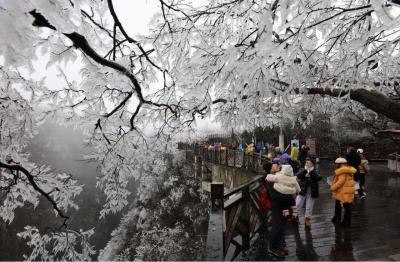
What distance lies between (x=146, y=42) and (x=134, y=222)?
21.4 metres

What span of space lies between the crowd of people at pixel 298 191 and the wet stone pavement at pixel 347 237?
0.80 feet

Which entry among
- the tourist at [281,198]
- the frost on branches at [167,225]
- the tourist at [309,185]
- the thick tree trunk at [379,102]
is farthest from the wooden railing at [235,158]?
the thick tree trunk at [379,102]

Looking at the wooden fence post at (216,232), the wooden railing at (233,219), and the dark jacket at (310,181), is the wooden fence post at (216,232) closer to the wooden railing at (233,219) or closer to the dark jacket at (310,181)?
the wooden railing at (233,219)

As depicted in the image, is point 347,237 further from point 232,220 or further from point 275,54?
point 275,54

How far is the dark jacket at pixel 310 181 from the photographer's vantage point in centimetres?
656

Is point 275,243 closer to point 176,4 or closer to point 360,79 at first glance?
point 360,79

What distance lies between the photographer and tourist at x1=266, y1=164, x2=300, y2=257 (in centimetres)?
505

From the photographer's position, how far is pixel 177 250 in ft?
50.8

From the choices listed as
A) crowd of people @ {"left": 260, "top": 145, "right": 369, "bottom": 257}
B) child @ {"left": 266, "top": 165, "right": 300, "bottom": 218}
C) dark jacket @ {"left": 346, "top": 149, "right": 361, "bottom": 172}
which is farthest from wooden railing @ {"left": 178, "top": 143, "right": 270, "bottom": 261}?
dark jacket @ {"left": 346, "top": 149, "right": 361, "bottom": 172}

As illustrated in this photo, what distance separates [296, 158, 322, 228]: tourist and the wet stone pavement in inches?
18.0

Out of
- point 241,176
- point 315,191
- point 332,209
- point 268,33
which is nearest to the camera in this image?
point 268,33

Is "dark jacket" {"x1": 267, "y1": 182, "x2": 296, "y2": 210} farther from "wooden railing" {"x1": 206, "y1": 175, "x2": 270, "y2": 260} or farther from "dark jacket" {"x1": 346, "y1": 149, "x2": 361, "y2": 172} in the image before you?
"dark jacket" {"x1": 346, "y1": 149, "x2": 361, "y2": 172}

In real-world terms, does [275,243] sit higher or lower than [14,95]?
lower

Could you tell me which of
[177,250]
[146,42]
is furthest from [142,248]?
[146,42]
